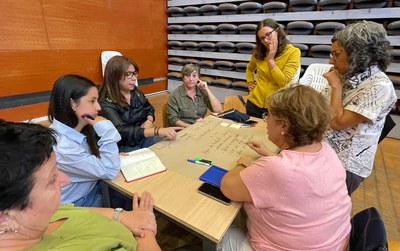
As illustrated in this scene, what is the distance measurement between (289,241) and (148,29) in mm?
4992

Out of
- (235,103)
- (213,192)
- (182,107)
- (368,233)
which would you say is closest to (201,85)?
(182,107)

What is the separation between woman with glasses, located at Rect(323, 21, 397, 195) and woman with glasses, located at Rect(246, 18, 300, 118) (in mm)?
794

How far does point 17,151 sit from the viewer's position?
0.58m

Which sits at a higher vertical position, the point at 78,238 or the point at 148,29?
the point at 148,29

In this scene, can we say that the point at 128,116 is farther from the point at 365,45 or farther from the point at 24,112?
the point at 24,112

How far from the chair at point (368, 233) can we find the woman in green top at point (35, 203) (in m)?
0.87

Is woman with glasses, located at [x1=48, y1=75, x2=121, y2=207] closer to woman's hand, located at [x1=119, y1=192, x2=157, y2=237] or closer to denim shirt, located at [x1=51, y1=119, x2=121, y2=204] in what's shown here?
denim shirt, located at [x1=51, y1=119, x2=121, y2=204]

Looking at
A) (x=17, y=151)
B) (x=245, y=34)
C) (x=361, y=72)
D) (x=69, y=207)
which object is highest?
(x=245, y=34)

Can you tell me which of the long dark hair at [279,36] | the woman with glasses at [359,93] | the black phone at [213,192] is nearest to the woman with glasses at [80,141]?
the black phone at [213,192]

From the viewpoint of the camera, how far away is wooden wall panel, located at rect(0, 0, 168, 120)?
9.75ft

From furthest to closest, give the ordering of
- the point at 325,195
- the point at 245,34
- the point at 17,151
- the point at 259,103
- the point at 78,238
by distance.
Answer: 1. the point at 245,34
2. the point at 259,103
3. the point at 325,195
4. the point at 78,238
5. the point at 17,151

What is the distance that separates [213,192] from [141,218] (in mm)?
345

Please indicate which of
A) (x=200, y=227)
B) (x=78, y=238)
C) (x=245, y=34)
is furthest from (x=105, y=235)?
(x=245, y=34)

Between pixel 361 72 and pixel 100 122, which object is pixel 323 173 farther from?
pixel 100 122
